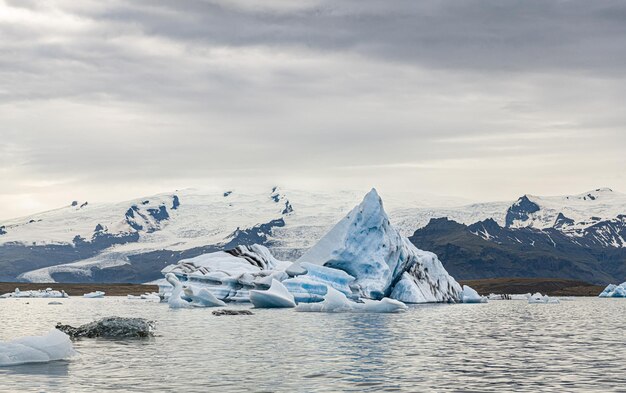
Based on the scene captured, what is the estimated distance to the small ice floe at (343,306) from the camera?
5572cm

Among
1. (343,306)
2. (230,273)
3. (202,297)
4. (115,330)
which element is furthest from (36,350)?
(230,273)

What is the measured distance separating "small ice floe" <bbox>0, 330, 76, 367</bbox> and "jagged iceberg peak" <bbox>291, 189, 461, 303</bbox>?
44590 mm

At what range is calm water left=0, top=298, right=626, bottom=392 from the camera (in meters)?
20.4

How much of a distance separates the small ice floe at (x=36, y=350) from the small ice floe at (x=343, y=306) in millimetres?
32075

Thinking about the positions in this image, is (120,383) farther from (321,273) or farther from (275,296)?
(321,273)

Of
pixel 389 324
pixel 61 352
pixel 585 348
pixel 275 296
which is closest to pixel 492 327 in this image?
pixel 389 324

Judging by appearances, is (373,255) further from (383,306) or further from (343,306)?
(383,306)

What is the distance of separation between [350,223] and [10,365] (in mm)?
49353

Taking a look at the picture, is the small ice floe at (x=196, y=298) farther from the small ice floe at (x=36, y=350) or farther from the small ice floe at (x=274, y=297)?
the small ice floe at (x=36, y=350)

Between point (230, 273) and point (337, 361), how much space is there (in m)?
51.1

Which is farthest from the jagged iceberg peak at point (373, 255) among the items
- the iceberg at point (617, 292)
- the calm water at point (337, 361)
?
the iceberg at point (617, 292)

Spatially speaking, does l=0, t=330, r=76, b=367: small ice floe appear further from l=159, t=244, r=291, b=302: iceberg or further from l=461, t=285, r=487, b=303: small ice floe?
l=461, t=285, r=487, b=303: small ice floe

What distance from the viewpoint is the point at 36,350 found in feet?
79.3

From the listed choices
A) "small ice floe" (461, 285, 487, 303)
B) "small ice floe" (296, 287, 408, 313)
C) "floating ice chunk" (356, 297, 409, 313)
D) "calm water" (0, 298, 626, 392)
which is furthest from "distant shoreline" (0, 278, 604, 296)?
"calm water" (0, 298, 626, 392)
